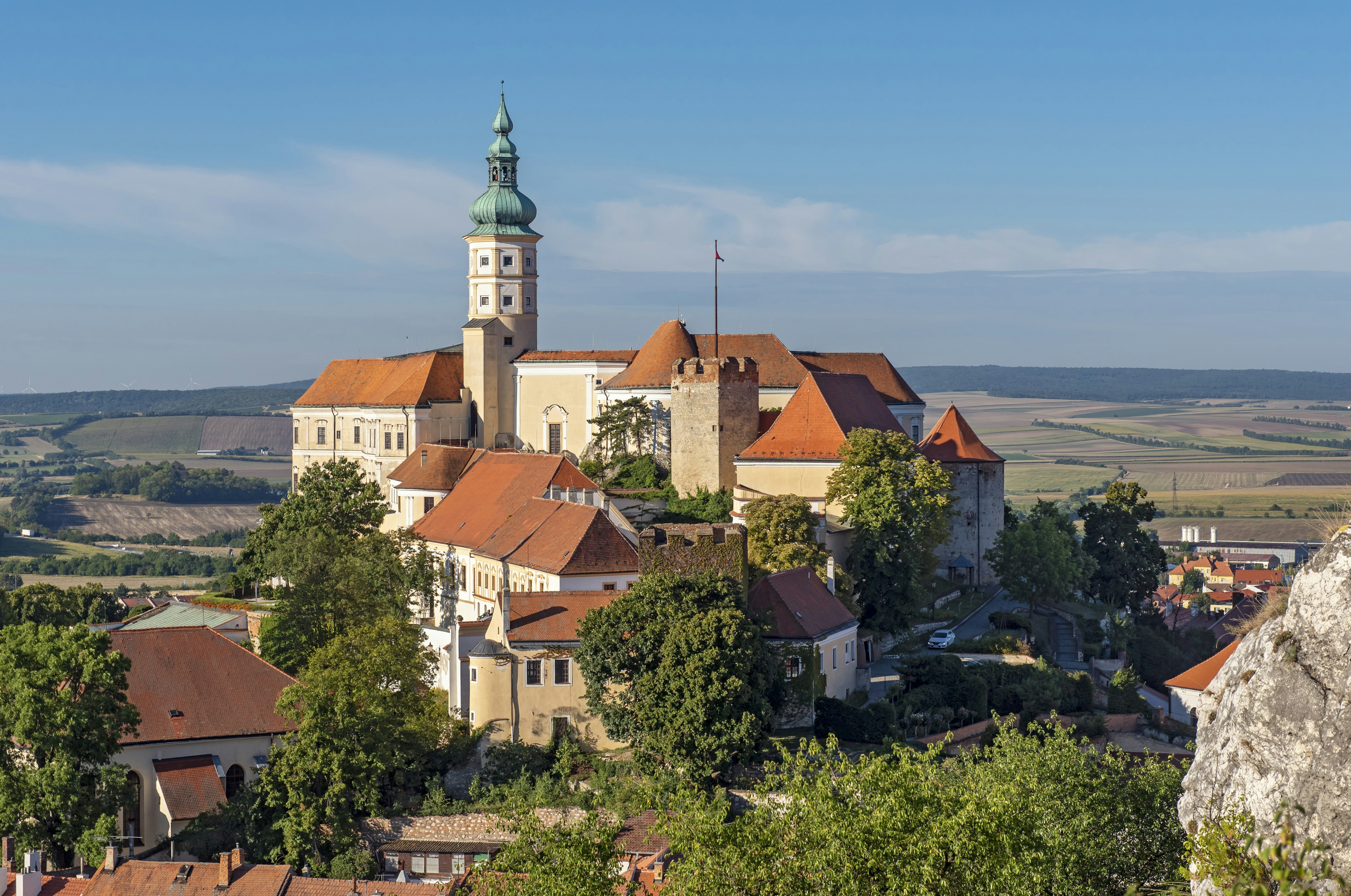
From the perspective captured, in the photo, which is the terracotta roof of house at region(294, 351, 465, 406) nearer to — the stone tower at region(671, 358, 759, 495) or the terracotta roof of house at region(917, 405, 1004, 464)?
the stone tower at region(671, 358, 759, 495)

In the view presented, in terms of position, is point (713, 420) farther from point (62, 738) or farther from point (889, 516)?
point (62, 738)

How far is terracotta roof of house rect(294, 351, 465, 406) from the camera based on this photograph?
83062mm

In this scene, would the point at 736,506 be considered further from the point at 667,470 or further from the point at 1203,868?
the point at 1203,868

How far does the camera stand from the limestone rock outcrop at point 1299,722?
19.8 metres

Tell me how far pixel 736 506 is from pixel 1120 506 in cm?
2287

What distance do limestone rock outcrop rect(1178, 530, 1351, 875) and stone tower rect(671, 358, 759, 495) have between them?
43655mm

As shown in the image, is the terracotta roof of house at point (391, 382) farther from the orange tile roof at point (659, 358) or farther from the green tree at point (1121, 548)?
the green tree at point (1121, 548)

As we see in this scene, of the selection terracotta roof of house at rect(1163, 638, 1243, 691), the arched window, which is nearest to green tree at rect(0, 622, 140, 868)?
the arched window

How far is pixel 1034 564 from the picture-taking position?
65.1 meters

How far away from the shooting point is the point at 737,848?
22.8 m

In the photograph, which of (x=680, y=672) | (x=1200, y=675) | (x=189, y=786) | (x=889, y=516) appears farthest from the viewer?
(x=889, y=516)

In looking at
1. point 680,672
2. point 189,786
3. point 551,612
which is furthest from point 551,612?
point 189,786

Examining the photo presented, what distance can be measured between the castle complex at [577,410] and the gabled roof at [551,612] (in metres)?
2.73

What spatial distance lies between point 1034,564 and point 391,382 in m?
38.7
